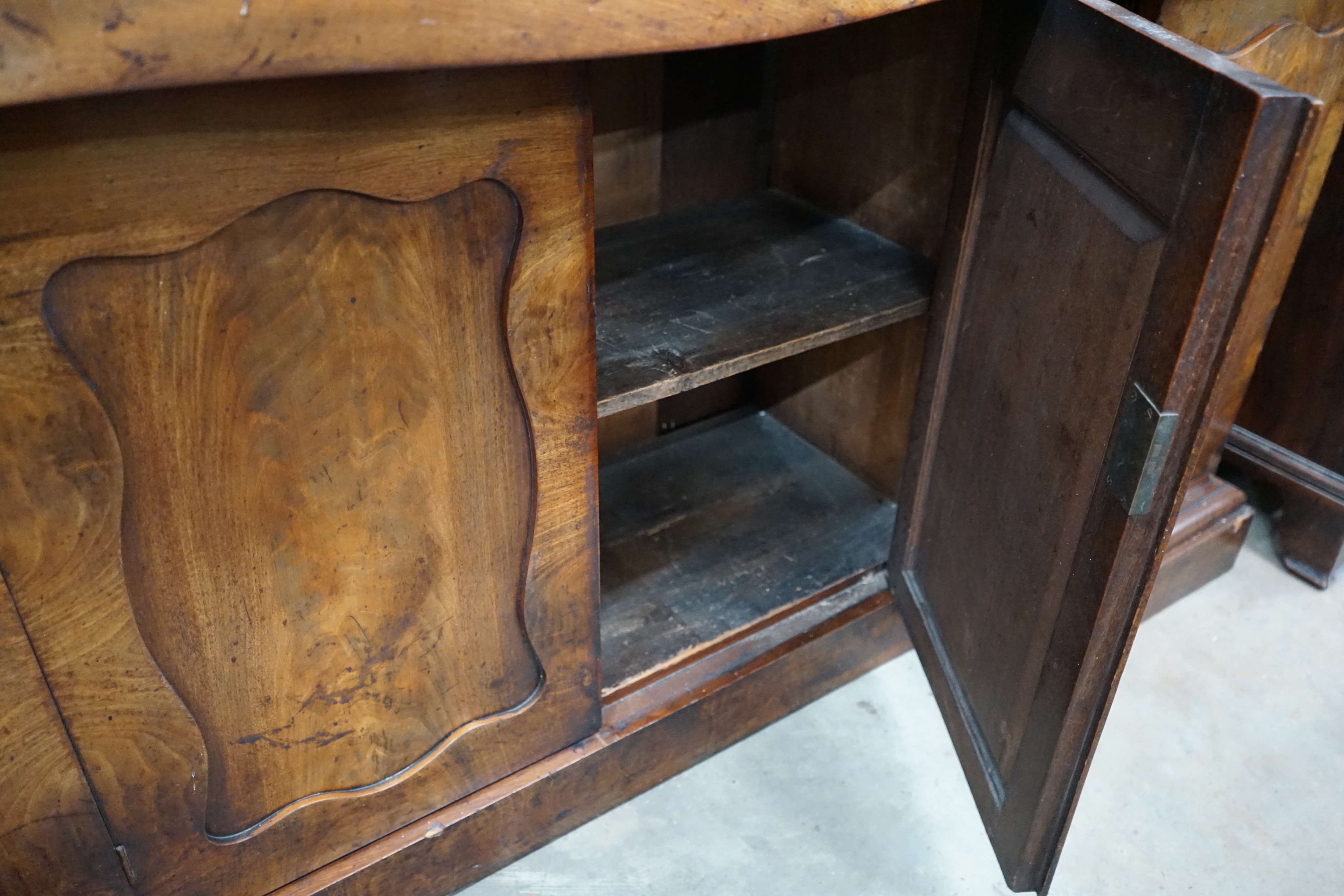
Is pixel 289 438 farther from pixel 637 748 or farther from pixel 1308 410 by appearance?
pixel 1308 410

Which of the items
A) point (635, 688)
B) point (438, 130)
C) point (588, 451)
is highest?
point (438, 130)

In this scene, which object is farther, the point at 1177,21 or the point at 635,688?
the point at 635,688

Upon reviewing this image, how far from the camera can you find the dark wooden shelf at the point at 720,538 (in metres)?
1.18

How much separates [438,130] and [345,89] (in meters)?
0.06

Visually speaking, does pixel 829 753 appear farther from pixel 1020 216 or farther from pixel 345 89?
pixel 345 89

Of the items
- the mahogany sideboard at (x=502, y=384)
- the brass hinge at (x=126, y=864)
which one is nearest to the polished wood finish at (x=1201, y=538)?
the mahogany sideboard at (x=502, y=384)

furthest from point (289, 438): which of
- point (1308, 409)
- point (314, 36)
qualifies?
point (1308, 409)

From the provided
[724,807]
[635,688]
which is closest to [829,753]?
[724,807]

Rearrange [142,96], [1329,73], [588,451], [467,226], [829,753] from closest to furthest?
1. [142,96]
2. [467,226]
3. [588,451]
4. [1329,73]
5. [829,753]

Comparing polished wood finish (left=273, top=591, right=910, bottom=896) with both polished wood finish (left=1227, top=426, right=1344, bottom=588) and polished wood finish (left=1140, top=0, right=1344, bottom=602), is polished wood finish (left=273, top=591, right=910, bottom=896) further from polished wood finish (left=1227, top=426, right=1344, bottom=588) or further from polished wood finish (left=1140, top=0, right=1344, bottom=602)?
polished wood finish (left=1227, top=426, right=1344, bottom=588)

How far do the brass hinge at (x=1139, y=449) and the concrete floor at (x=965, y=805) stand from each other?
56cm

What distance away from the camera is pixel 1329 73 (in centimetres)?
109

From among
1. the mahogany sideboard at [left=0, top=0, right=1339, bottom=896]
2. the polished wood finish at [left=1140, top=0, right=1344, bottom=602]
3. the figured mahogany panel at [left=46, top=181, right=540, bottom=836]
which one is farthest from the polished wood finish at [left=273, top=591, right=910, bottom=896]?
the polished wood finish at [left=1140, top=0, right=1344, bottom=602]

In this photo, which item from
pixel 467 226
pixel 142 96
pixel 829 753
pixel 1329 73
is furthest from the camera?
pixel 829 753
